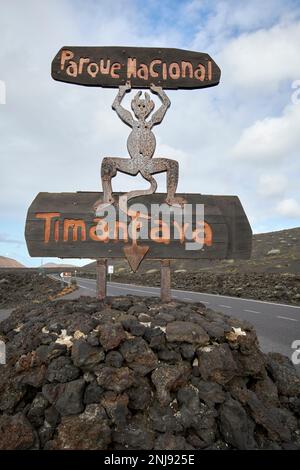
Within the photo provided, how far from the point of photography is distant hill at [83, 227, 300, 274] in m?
33.0

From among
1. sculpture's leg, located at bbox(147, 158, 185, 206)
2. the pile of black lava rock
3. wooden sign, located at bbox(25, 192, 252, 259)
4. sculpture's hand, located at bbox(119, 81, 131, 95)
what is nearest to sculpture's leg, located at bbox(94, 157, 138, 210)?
wooden sign, located at bbox(25, 192, 252, 259)

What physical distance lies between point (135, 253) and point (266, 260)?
36.8 metres

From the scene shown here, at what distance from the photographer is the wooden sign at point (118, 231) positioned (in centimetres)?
509

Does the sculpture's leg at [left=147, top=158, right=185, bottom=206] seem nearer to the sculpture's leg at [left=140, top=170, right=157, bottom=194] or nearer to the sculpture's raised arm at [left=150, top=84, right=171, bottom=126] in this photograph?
the sculpture's leg at [left=140, top=170, right=157, bottom=194]

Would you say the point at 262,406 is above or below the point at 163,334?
below

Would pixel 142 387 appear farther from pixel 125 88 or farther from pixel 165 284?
pixel 125 88

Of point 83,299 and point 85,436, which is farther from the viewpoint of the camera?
point 83,299

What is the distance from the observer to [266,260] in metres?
38.7

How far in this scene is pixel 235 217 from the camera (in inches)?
210

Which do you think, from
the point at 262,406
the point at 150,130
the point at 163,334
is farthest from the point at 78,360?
the point at 150,130

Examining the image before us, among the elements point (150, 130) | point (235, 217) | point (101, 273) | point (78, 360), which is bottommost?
point (78, 360)

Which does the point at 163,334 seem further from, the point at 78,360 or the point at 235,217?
the point at 235,217

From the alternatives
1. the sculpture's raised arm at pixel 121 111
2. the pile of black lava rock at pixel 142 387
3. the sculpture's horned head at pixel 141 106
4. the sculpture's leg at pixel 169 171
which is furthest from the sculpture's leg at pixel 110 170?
the pile of black lava rock at pixel 142 387
